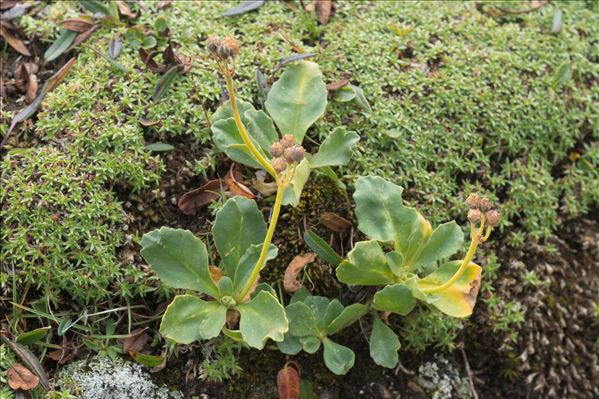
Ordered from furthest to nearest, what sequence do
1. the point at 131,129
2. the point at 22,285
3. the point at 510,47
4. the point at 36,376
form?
the point at 510,47 → the point at 131,129 → the point at 22,285 → the point at 36,376

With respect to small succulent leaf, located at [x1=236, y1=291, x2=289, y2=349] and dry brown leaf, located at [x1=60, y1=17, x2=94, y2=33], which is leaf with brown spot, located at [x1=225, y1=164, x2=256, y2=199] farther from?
dry brown leaf, located at [x1=60, y1=17, x2=94, y2=33]

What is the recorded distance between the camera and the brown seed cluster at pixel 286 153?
201 centimetres

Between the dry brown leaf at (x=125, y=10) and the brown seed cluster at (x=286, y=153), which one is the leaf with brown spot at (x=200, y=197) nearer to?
the brown seed cluster at (x=286, y=153)

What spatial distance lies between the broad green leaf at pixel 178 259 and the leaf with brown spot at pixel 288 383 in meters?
0.41

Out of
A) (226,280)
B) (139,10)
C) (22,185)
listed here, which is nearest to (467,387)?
(226,280)

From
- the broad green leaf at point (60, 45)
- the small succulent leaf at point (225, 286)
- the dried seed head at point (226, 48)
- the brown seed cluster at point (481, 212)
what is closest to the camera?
the dried seed head at point (226, 48)

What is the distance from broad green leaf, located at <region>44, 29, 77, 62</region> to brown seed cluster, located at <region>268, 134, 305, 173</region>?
1399 millimetres

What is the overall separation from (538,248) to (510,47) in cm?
104

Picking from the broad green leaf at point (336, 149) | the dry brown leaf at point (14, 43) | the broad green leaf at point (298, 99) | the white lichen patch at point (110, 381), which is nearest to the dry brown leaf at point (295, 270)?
the broad green leaf at point (336, 149)

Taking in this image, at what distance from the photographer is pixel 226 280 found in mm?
2318

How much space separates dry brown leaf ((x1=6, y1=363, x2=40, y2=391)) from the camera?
7.42 ft

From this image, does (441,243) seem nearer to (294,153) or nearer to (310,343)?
(310,343)

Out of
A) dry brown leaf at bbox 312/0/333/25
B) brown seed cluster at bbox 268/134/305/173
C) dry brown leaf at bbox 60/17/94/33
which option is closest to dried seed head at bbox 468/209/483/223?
brown seed cluster at bbox 268/134/305/173

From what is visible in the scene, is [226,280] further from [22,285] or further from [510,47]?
[510,47]
